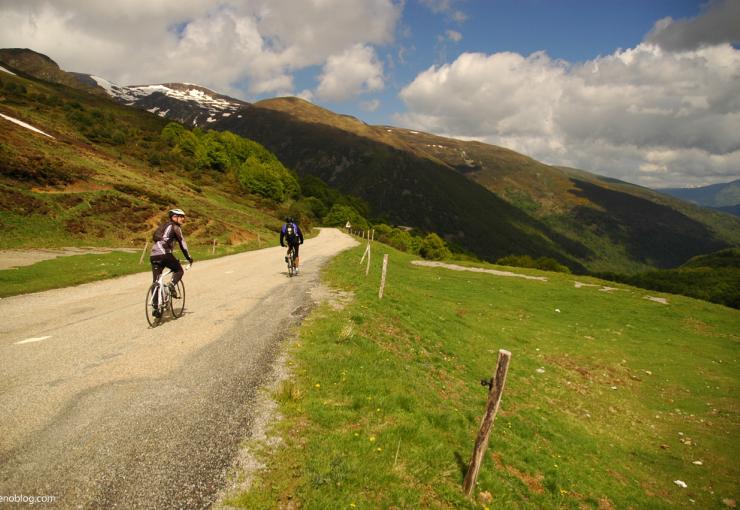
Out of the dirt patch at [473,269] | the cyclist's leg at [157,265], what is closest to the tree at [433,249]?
the dirt patch at [473,269]

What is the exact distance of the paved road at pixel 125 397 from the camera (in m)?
5.37

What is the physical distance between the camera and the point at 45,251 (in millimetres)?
28328

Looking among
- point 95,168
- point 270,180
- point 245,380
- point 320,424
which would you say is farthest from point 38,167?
point 270,180

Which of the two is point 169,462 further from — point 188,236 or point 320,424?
point 188,236

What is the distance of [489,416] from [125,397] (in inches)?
283

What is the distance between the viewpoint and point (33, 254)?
26703mm

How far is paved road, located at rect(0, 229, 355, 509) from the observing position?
17.6 feet

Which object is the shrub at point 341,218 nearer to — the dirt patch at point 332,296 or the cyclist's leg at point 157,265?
the dirt patch at point 332,296

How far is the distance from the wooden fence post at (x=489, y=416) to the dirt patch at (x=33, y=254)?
89.6ft

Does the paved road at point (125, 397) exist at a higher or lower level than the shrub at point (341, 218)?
lower

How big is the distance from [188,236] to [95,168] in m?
16.4

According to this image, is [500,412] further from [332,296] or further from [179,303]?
[179,303]

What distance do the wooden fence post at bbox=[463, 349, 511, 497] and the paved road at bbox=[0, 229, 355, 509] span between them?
4.26 m

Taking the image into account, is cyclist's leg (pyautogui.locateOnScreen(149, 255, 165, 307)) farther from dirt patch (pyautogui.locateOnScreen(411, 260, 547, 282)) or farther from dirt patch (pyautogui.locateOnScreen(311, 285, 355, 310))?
dirt patch (pyautogui.locateOnScreen(411, 260, 547, 282))
